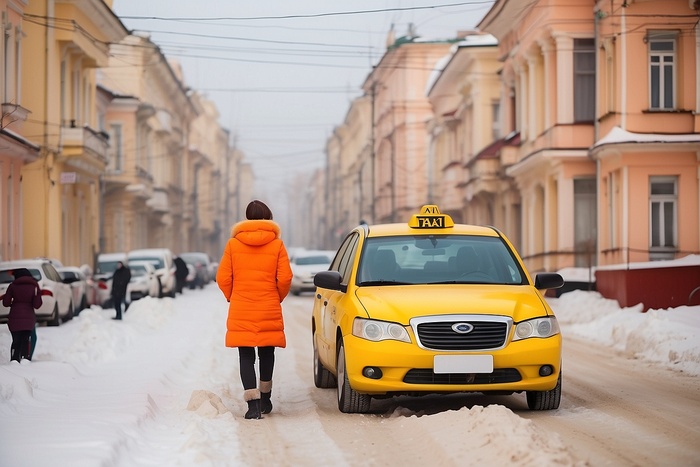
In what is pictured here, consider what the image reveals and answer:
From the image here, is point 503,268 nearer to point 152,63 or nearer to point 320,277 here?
point 320,277

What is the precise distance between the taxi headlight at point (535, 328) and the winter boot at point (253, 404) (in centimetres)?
232

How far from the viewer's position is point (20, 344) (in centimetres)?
1606

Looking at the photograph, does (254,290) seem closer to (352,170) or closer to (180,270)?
(180,270)

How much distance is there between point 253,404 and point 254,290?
100 cm

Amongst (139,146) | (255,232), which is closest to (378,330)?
(255,232)

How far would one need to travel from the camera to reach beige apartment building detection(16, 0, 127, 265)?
119ft

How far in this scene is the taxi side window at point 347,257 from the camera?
1162 centimetres

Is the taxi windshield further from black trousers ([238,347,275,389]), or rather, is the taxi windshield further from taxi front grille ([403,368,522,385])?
taxi front grille ([403,368,522,385])

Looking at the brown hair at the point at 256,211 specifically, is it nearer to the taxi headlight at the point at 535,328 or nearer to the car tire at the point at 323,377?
the taxi headlight at the point at 535,328

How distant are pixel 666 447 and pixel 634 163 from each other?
23.8m

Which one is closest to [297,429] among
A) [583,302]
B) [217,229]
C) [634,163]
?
[583,302]

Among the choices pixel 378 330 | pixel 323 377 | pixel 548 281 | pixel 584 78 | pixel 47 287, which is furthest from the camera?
pixel 584 78

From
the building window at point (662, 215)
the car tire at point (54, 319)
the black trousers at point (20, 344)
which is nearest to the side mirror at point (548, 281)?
the black trousers at point (20, 344)

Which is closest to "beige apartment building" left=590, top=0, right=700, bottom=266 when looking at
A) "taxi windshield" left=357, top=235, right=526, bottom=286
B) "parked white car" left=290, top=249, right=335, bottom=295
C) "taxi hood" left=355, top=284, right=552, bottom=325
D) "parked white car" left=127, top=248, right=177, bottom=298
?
"parked white car" left=290, top=249, right=335, bottom=295
